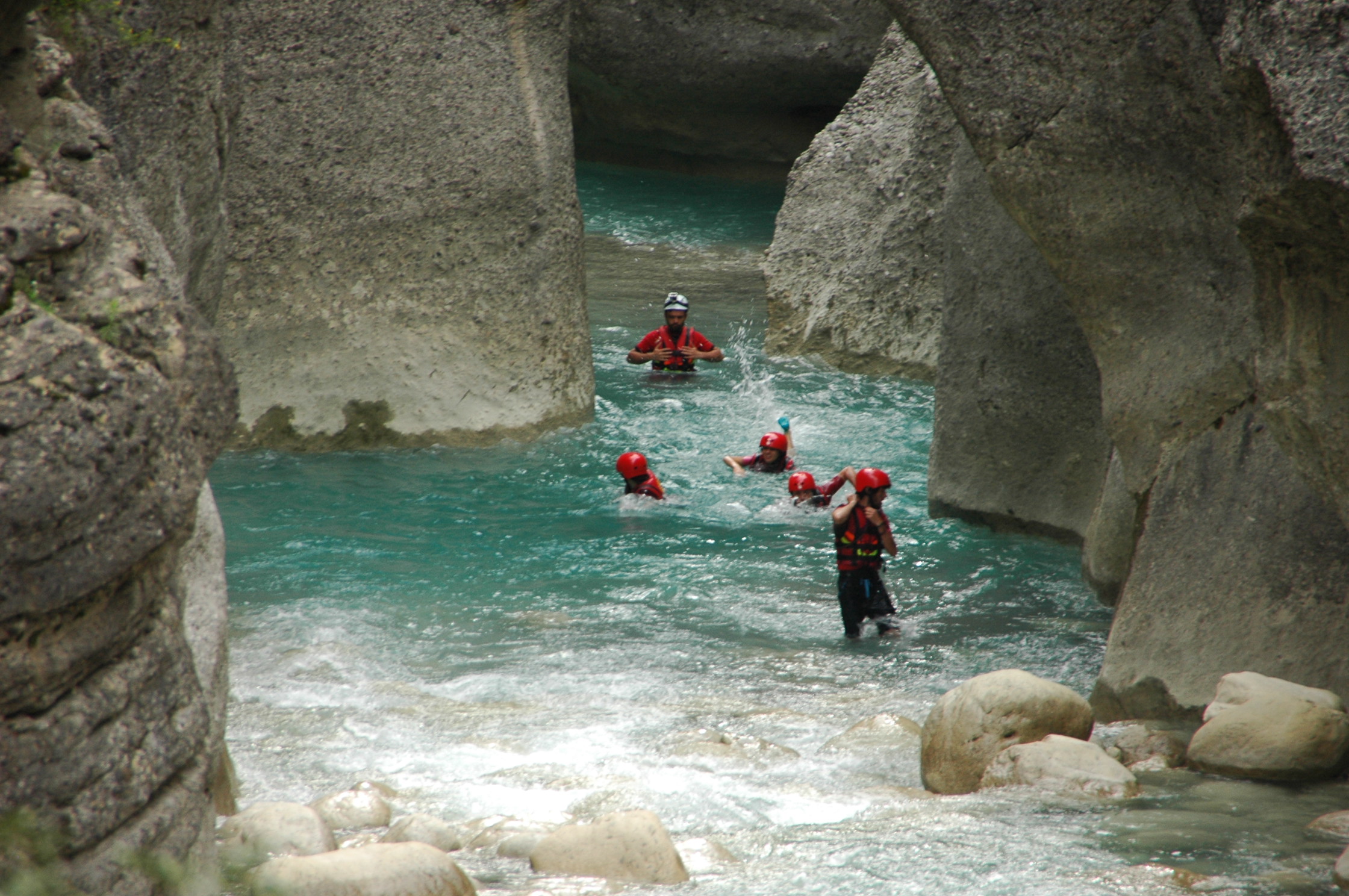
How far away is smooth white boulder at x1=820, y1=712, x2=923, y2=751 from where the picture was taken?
5.67 m

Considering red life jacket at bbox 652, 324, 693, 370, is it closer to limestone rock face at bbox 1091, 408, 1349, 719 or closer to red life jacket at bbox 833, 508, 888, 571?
red life jacket at bbox 833, 508, 888, 571

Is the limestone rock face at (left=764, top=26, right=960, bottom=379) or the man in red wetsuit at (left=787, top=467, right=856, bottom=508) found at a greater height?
the limestone rock face at (left=764, top=26, right=960, bottom=379)

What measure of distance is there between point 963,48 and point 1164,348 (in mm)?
1559

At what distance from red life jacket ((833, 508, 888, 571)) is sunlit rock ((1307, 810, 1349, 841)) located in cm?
311

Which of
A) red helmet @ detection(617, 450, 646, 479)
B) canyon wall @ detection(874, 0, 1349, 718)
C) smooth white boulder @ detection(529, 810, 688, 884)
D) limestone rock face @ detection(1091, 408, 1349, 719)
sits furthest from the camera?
red helmet @ detection(617, 450, 646, 479)

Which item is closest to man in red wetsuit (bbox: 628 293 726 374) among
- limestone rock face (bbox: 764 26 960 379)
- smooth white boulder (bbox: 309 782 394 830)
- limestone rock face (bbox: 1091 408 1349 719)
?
limestone rock face (bbox: 764 26 960 379)

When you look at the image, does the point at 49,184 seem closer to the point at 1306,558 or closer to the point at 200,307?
the point at 200,307

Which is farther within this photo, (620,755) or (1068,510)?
(1068,510)

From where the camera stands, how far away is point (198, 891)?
2.94 m

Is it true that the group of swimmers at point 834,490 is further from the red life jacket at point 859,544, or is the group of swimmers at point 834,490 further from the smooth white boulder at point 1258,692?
the smooth white boulder at point 1258,692

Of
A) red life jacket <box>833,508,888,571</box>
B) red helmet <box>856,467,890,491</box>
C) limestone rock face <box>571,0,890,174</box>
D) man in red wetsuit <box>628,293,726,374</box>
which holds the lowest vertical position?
red life jacket <box>833,508,888,571</box>

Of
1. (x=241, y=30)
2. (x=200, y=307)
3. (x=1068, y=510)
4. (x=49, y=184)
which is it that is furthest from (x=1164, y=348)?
(x=241, y=30)

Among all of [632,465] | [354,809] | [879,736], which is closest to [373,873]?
[354,809]

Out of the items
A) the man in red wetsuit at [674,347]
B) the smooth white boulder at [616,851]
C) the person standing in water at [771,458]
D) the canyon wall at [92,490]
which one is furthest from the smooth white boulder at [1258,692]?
the man in red wetsuit at [674,347]
